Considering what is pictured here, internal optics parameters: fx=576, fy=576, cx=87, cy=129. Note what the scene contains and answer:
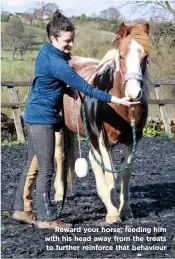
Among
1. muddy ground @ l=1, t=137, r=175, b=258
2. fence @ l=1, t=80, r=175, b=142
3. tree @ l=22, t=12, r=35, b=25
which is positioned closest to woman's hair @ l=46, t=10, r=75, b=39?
muddy ground @ l=1, t=137, r=175, b=258

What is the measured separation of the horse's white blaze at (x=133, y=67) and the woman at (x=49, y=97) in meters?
0.12

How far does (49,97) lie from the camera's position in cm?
507

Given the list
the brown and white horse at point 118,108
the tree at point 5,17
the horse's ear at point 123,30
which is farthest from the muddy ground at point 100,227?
the tree at point 5,17

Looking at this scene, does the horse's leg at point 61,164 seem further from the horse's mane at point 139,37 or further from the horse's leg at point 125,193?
the horse's mane at point 139,37

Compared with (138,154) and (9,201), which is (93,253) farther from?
(138,154)

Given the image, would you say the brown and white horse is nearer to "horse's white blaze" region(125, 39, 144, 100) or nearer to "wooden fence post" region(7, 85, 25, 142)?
"horse's white blaze" region(125, 39, 144, 100)

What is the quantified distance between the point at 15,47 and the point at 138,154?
602 cm

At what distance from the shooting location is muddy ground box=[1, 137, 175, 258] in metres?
4.62

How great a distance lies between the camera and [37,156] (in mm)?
5180

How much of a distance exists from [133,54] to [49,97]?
829 mm

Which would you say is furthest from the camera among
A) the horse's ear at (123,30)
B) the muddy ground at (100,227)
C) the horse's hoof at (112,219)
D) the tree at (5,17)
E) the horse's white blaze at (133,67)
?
the tree at (5,17)

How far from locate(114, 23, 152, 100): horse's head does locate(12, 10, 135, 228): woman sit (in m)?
0.16

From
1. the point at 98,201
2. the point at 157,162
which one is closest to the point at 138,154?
the point at 157,162

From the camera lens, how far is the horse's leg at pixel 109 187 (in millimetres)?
5516
